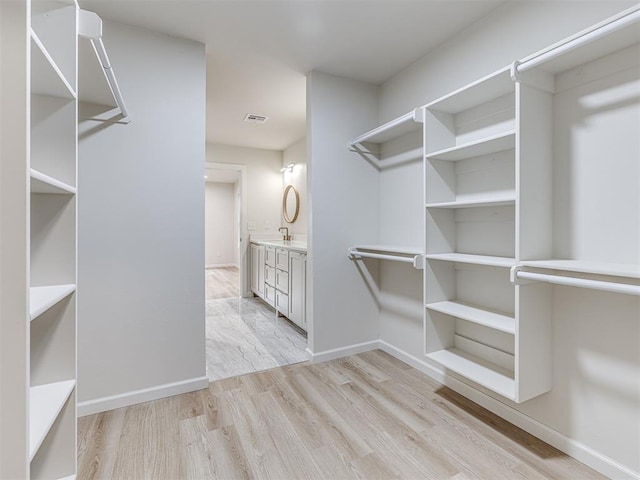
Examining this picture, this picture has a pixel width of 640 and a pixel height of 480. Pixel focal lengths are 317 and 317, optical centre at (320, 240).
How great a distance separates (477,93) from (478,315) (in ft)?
4.16

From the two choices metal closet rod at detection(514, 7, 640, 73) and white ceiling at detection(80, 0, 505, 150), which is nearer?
metal closet rod at detection(514, 7, 640, 73)

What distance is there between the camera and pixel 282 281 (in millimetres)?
3775

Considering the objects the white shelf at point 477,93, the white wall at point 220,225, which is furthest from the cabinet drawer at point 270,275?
the white wall at point 220,225

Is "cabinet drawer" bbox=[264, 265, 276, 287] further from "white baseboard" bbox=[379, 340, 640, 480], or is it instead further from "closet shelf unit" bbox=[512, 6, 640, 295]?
"closet shelf unit" bbox=[512, 6, 640, 295]

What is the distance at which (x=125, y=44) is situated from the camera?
2023mm

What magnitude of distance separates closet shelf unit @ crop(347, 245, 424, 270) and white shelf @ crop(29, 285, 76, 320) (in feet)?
6.00

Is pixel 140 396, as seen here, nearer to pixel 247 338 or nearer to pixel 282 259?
pixel 247 338

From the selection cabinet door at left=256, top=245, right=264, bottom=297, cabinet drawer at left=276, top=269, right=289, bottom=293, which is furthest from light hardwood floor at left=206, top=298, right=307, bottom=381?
cabinet drawer at left=276, top=269, right=289, bottom=293

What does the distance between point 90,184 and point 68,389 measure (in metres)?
1.29

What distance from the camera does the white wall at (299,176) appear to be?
15.1 feet

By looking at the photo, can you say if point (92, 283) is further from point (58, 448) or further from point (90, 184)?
point (58, 448)

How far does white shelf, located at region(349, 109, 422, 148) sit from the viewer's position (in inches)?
86.3

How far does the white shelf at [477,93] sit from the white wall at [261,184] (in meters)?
3.57

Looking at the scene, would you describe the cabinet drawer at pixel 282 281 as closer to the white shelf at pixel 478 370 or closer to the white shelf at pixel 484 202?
the white shelf at pixel 478 370
